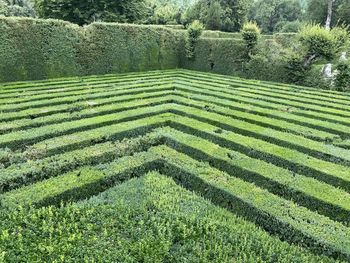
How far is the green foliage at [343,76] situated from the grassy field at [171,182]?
7.84 m

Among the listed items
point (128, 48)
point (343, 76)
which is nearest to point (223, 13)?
point (128, 48)

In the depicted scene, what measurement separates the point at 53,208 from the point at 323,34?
21.3 m

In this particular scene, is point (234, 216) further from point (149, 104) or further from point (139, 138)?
point (149, 104)

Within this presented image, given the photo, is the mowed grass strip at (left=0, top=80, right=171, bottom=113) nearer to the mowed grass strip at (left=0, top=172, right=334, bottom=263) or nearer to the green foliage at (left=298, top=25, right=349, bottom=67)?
the mowed grass strip at (left=0, top=172, right=334, bottom=263)

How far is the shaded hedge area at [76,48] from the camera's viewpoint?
70.3 feet

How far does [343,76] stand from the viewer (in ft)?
71.2

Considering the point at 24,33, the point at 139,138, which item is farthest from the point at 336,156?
the point at 24,33

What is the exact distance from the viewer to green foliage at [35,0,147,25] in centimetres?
3253

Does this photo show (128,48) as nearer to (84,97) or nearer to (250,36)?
(250,36)

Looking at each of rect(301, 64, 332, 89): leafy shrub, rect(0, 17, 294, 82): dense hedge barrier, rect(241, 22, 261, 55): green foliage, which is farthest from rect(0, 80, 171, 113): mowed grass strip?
rect(301, 64, 332, 89): leafy shrub

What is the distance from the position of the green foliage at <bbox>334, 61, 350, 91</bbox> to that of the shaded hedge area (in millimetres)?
14717

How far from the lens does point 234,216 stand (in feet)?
22.5

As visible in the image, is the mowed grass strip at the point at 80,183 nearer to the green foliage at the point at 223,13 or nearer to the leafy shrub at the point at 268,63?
the leafy shrub at the point at 268,63

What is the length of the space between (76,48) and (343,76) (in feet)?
58.9
